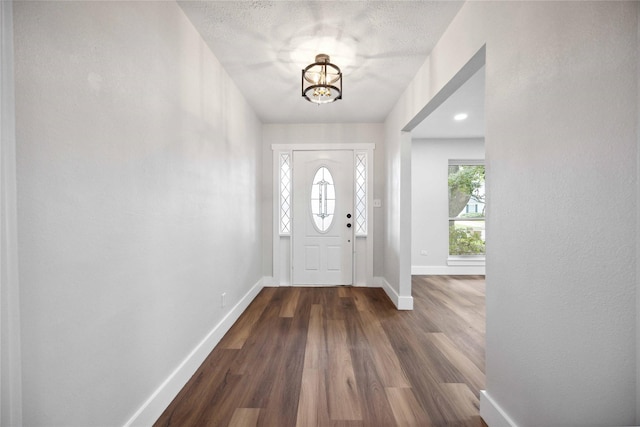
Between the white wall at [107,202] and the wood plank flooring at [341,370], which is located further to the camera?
the wood plank flooring at [341,370]

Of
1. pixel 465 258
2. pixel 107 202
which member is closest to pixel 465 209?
pixel 465 258

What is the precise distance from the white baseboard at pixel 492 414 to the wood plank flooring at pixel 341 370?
0.21 feet

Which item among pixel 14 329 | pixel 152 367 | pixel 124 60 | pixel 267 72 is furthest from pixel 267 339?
pixel 267 72

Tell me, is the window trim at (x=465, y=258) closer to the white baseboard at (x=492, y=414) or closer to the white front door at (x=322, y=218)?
the white front door at (x=322, y=218)

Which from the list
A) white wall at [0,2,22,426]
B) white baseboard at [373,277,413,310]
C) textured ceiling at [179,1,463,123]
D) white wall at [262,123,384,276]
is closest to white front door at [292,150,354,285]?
white wall at [262,123,384,276]

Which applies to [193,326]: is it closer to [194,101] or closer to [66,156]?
[66,156]

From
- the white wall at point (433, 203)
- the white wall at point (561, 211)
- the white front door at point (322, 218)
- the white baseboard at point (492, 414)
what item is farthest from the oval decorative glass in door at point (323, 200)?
the white baseboard at point (492, 414)

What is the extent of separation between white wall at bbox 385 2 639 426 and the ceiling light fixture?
104 cm

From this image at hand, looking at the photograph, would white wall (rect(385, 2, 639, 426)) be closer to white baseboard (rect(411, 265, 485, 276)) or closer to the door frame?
the door frame

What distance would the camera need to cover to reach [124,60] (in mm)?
1286

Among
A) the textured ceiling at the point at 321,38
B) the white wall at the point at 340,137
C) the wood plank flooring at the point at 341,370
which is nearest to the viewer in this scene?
the wood plank flooring at the point at 341,370

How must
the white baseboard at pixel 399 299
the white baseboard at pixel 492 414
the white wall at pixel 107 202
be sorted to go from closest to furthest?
the white wall at pixel 107 202
the white baseboard at pixel 492 414
the white baseboard at pixel 399 299

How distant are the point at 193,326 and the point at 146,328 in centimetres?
57

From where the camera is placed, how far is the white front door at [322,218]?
14.0ft
